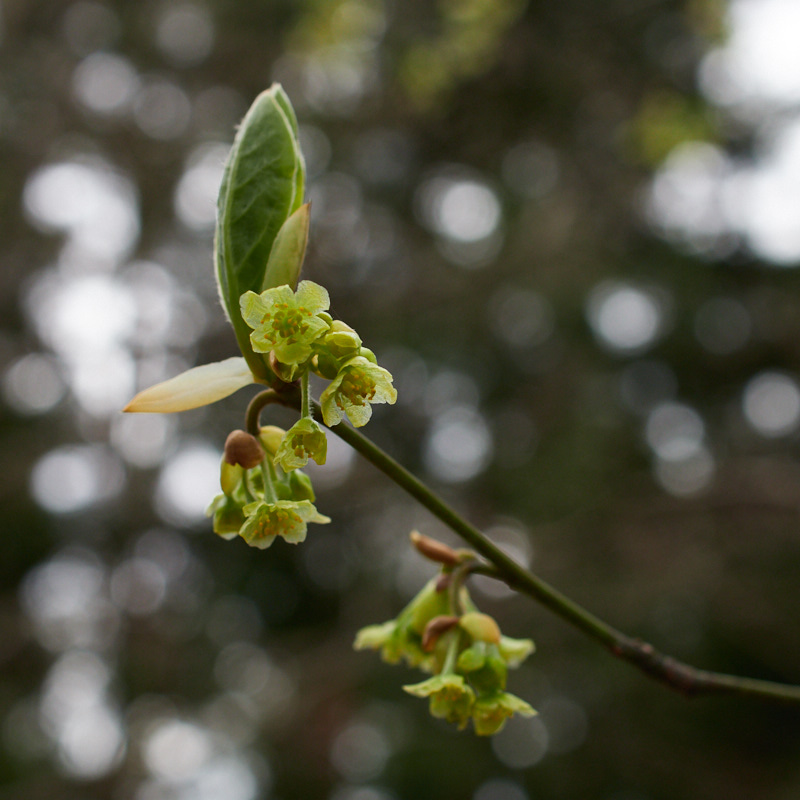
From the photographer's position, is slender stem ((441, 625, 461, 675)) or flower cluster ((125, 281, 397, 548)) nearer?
flower cluster ((125, 281, 397, 548))

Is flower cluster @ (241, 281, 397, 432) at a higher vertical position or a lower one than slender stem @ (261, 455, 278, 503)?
higher

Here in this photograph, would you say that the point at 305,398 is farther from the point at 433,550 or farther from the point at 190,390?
the point at 433,550

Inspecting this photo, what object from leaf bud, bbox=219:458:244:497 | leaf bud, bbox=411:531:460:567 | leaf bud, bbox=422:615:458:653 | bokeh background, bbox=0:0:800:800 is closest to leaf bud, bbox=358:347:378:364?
leaf bud, bbox=219:458:244:497

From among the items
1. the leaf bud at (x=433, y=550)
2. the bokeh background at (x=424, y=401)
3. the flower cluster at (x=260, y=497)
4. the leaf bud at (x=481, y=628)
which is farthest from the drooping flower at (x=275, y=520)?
the bokeh background at (x=424, y=401)

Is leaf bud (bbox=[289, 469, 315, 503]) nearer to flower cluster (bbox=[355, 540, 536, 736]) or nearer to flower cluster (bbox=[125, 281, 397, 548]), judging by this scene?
flower cluster (bbox=[125, 281, 397, 548])

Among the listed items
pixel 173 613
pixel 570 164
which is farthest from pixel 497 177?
pixel 173 613

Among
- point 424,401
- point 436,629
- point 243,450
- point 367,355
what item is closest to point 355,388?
point 367,355
